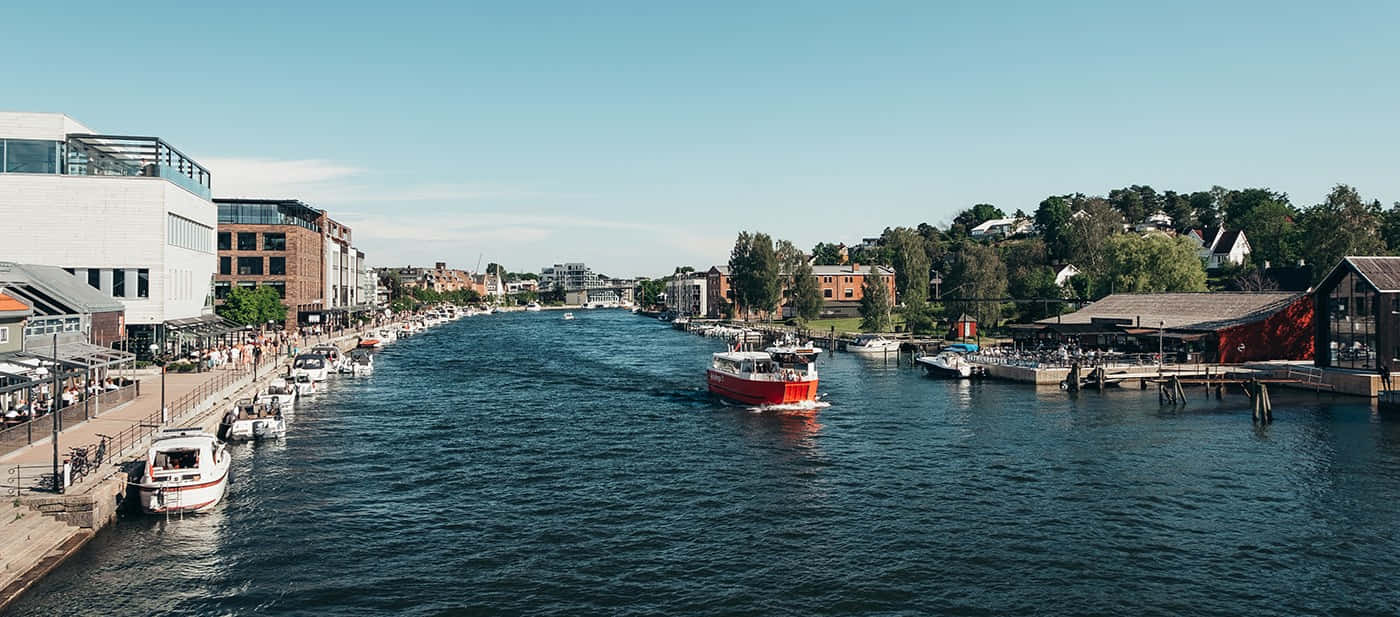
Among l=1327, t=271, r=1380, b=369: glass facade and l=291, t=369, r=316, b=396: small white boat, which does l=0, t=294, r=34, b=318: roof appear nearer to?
l=291, t=369, r=316, b=396: small white boat

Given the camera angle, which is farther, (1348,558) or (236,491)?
(236,491)

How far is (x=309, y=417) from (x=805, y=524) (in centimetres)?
4236

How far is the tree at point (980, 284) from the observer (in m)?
124

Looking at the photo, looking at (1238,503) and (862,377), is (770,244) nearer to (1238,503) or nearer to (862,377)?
(862,377)

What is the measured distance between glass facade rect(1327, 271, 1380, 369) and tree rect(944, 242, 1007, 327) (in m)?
49.9

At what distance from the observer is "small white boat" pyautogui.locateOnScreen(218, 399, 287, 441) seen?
52938mm

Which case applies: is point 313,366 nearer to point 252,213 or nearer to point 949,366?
point 949,366

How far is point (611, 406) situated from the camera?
7081cm

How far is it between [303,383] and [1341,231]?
126 m

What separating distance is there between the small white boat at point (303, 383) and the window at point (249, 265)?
6473 cm

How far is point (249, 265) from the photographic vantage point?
134750 mm

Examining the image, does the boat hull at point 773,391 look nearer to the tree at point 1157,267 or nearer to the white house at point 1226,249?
the tree at point 1157,267

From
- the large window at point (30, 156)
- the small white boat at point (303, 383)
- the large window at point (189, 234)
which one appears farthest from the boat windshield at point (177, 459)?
the large window at point (30, 156)

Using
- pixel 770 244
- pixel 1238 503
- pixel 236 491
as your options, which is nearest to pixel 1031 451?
pixel 1238 503
